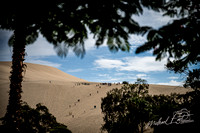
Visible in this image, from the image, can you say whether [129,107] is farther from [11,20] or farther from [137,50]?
[11,20]

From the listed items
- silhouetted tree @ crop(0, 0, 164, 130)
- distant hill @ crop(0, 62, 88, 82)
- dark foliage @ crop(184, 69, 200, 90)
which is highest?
silhouetted tree @ crop(0, 0, 164, 130)

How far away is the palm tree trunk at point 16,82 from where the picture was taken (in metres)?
2.88

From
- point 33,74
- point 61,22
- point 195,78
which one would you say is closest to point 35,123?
point 61,22

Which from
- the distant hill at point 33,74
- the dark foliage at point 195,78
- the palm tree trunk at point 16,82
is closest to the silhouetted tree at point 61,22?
the palm tree trunk at point 16,82

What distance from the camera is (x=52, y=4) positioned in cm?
242

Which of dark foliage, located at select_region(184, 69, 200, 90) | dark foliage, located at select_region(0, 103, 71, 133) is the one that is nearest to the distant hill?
dark foliage, located at select_region(0, 103, 71, 133)

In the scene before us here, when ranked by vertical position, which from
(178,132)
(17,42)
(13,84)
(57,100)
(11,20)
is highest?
(11,20)

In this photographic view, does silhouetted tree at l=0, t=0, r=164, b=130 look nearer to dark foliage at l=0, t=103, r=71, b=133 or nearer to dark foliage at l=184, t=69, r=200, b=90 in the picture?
dark foliage at l=0, t=103, r=71, b=133

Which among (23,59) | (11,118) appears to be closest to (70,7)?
(23,59)

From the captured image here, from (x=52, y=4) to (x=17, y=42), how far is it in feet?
4.85

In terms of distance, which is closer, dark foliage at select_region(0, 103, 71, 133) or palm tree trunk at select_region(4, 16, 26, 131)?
dark foliage at select_region(0, 103, 71, 133)

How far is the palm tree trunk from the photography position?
2879 mm

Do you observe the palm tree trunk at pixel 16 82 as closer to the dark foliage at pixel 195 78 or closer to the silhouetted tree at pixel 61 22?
the silhouetted tree at pixel 61 22

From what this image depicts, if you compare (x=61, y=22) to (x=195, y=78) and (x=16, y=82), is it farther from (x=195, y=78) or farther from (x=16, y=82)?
(x=195, y=78)
